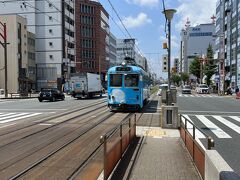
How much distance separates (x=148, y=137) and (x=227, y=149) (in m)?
3.30

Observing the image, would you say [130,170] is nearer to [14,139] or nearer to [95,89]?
[14,139]

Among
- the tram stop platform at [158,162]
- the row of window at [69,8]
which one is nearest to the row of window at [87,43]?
the row of window at [69,8]

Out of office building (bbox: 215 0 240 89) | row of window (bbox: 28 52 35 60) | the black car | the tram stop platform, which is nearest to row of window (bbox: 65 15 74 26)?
row of window (bbox: 28 52 35 60)

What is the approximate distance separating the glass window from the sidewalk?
11.7m

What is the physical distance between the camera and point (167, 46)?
20.5m

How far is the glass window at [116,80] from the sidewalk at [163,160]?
1173 centimetres

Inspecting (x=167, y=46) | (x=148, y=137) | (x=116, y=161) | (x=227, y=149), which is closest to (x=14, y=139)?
(x=148, y=137)

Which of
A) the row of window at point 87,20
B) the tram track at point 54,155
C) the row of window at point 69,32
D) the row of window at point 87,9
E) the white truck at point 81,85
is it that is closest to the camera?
the tram track at point 54,155

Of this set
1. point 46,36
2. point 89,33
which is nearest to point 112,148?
point 46,36

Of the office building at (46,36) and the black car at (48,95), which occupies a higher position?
the office building at (46,36)

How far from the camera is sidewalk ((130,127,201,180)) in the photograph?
26.3 ft

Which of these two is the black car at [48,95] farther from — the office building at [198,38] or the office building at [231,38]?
the office building at [198,38]

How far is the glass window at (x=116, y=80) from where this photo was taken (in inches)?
1022

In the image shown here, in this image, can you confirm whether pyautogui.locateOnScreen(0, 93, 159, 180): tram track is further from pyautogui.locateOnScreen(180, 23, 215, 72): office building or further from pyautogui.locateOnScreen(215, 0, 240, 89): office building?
pyautogui.locateOnScreen(180, 23, 215, 72): office building
